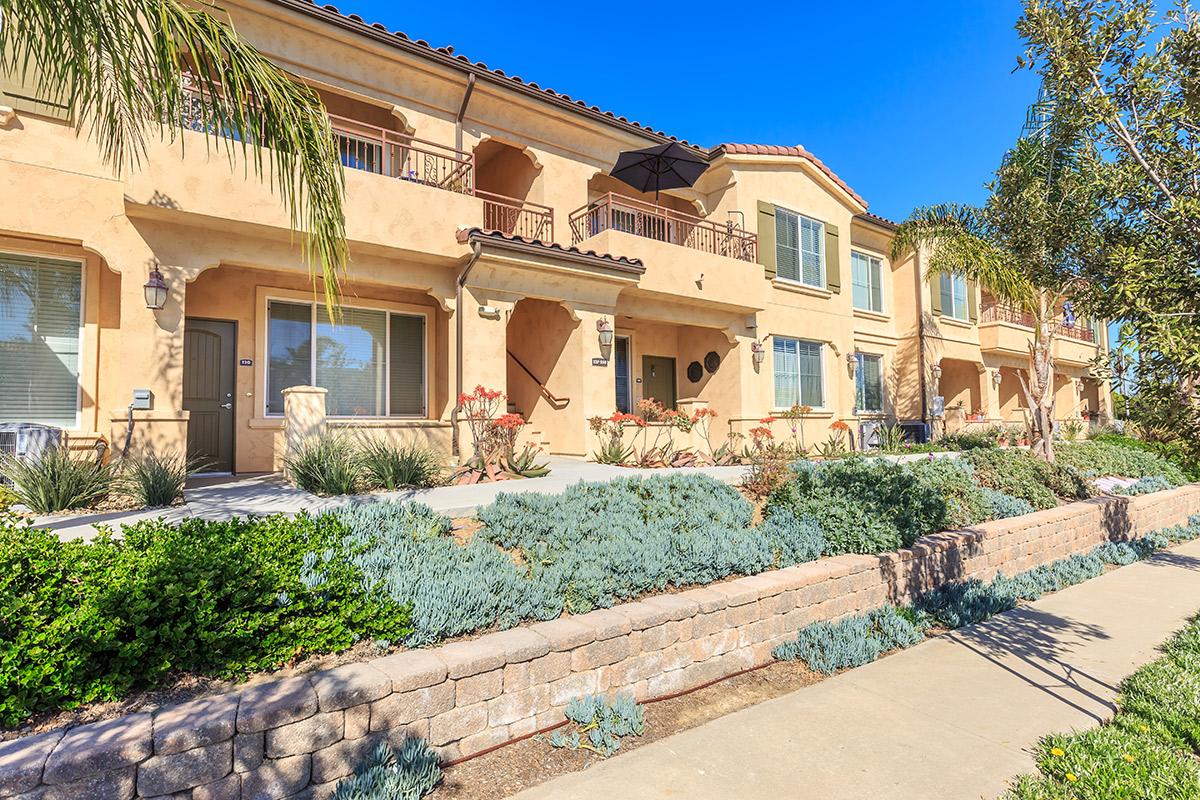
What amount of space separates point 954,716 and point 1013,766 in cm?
58

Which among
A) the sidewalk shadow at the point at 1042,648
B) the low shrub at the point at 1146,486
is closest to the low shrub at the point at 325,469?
the sidewalk shadow at the point at 1042,648

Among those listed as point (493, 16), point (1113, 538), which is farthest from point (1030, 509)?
point (493, 16)

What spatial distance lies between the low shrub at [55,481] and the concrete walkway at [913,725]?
6.24 metres

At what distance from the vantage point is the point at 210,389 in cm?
988

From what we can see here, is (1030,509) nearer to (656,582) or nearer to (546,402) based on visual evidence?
(656,582)

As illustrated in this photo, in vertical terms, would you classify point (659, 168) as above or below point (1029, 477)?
above

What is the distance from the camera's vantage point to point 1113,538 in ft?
29.8

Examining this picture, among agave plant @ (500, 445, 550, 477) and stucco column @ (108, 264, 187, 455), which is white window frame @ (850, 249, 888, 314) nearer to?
agave plant @ (500, 445, 550, 477)

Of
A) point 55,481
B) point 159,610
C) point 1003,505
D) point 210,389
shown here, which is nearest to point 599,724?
point 159,610

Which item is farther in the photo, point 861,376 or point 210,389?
point 861,376

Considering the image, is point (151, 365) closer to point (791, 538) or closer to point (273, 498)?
point (273, 498)

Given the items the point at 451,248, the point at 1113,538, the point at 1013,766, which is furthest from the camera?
the point at 451,248

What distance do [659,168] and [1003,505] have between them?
9.06m

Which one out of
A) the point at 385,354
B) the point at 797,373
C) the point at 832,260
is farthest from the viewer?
the point at 832,260
